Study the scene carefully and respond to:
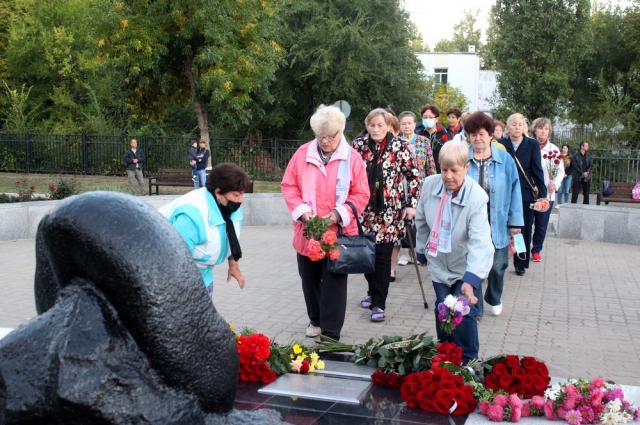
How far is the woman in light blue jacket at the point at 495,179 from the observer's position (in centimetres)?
625

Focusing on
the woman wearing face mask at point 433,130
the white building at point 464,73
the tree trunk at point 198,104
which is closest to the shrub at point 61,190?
the woman wearing face mask at point 433,130

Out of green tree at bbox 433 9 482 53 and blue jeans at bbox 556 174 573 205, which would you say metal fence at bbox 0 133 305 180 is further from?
green tree at bbox 433 9 482 53

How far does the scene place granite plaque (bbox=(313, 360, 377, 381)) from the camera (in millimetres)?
4537

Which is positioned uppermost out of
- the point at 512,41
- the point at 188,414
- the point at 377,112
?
the point at 512,41

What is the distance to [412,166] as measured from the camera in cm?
680

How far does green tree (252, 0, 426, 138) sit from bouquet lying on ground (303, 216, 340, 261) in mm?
22497

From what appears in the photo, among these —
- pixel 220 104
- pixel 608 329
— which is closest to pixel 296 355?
pixel 608 329

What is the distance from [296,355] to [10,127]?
28.9 meters

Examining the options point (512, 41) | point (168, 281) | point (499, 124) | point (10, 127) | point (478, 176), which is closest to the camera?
point (168, 281)

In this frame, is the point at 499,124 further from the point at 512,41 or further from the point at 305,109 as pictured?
the point at 305,109

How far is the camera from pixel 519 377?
4016 mm

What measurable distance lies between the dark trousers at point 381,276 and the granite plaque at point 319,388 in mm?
2113

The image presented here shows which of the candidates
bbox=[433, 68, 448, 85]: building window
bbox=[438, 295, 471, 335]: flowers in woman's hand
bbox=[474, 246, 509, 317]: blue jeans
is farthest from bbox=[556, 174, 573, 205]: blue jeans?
bbox=[433, 68, 448, 85]: building window

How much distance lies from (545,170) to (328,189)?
16.2 ft
